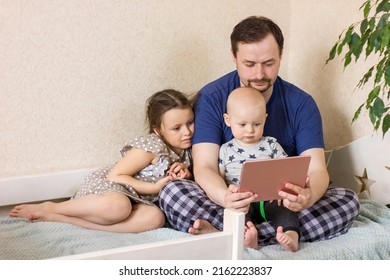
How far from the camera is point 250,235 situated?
153cm

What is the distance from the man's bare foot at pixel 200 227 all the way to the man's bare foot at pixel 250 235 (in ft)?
0.46

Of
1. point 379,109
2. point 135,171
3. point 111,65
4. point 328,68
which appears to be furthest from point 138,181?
point 328,68

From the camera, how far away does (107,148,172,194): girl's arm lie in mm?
1821

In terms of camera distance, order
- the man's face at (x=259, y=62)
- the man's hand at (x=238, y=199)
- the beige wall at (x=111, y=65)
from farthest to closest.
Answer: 1. the beige wall at (x=111, y=65)
2. the man's face at (x=259, y=62)
3. the man's hand at (x=238, y=199)

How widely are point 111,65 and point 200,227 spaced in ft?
2.30

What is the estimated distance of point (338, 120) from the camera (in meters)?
2.21

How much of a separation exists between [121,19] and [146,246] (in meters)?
1.08

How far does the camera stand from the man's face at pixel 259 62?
5.84 feet

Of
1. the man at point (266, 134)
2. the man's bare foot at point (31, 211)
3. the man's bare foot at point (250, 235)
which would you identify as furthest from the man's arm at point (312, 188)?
the man's bare foot at point (31, 211)

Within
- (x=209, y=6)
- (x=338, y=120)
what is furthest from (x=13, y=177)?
(x=338, y=120)

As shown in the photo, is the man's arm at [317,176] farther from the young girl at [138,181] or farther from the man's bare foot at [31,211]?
the man's bare foot at [31,211]
